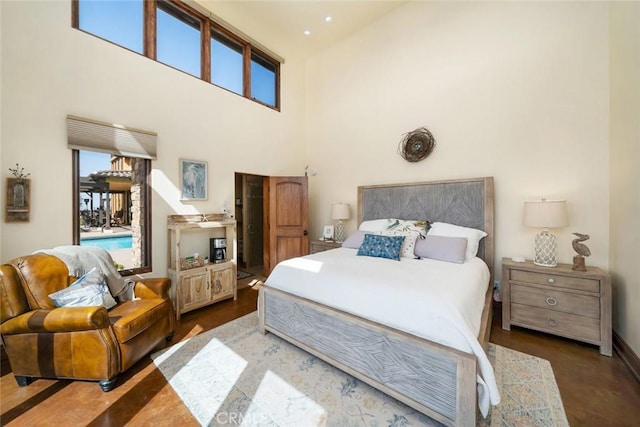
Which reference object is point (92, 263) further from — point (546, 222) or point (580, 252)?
point (580, 252)

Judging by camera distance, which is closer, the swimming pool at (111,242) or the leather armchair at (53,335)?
the leather armchair at (53,335)

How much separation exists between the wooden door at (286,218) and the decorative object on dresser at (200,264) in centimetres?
82

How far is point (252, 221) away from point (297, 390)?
14.8 feet

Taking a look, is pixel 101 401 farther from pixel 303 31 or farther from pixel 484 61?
pixel 303 31

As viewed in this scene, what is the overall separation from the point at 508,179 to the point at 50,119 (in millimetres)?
5039

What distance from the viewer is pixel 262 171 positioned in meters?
4.44

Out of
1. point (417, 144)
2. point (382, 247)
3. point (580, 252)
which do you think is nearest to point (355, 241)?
point (382, 247)

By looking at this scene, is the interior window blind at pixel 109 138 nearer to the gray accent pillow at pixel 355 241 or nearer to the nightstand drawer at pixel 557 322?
the gray accent pillow at pixel 355 241

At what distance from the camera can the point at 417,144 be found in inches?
143

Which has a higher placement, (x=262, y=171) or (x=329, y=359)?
(x=262, y=171)

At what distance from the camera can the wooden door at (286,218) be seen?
4.47 meters

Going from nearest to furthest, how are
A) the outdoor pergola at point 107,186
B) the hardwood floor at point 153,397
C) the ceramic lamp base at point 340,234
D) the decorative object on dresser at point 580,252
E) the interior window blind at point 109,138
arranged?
1. the hardwood floor at point 153,397
2. the decorative object on dresser at point 580,252
3. the interior window blind at point 109,138
4. the outdoor pergola at point 107,186
5. the ceramic lamp base at point 340,234

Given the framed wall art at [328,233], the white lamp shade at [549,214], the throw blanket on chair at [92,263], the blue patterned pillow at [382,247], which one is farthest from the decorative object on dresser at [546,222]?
the throw blanket on chair at [92,263]

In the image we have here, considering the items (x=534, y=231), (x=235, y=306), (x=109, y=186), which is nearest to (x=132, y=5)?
(x=109, y=186)
